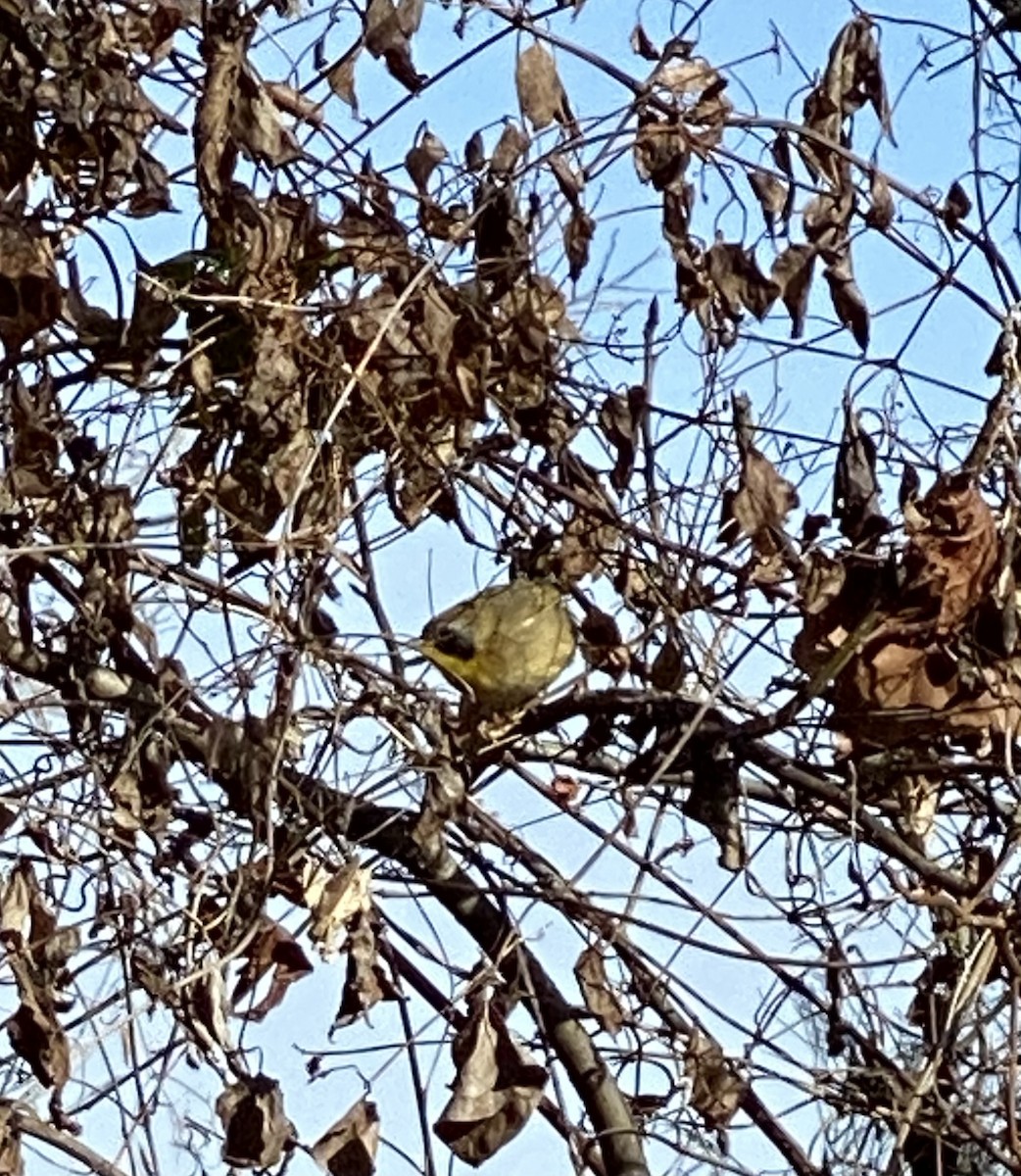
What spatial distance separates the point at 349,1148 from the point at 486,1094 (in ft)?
0.33

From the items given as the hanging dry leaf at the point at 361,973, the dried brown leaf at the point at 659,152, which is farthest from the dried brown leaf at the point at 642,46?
the hanging dry leaf at the point at 361,973

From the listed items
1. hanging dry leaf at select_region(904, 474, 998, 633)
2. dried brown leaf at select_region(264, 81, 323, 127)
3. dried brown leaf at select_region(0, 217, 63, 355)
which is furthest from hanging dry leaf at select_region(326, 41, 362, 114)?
hanging dry leaf at select_region(904, 474, 998, 633)

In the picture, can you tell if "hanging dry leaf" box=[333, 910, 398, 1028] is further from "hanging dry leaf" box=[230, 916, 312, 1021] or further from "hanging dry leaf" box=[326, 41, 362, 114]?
"hanging dry leaf" box=[326, 41, 362, 114]

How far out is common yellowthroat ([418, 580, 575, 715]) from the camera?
1587 millimetres

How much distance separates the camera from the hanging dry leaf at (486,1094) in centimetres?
135

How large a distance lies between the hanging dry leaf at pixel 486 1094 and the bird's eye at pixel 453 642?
315mm

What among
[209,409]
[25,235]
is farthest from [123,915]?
[25,235]

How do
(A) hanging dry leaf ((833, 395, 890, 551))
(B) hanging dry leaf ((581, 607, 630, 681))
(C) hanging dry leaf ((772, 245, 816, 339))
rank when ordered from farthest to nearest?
(B) hanging dry leaf ((581, 607, 630, 681)) < (C) hanging dry leaf ((772, 245, 816, 339)) < (A) hanging dry leaf ((833, 395, 890, 551))

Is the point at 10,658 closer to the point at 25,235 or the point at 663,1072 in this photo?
the point at 25,235

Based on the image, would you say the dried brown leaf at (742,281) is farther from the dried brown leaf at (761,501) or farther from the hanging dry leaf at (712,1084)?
the hanging dry leaf at (712,1084)

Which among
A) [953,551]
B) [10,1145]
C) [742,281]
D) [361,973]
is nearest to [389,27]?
[742,281]

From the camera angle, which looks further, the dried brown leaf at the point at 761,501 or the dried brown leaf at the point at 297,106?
the dried brown leaf at the point at 297,106

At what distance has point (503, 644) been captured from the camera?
162cm

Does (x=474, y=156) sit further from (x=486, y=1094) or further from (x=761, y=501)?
(x=486, y=1094)
